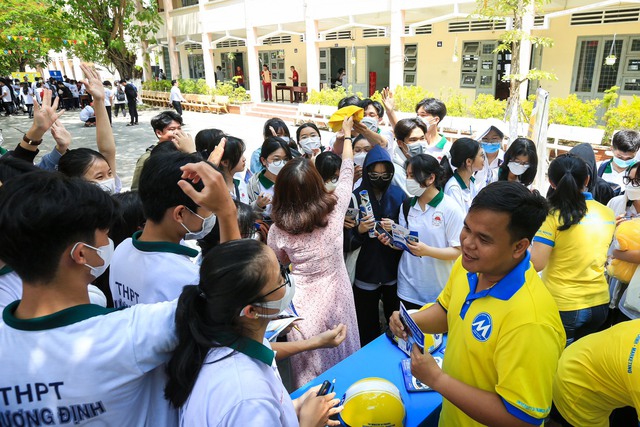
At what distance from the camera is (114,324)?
119cm

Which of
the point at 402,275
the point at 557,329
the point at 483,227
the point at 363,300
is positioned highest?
the point at 483,227

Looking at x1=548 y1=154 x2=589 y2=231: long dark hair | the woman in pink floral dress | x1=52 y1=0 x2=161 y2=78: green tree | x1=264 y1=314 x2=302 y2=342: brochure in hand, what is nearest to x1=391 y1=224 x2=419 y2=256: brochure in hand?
the woman in pink floral dress

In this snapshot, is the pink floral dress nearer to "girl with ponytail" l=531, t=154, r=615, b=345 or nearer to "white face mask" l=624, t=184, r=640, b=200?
"girl with ponytail" l=531, t=154, r=615, b=345

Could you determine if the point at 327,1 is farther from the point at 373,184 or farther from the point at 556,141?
the point at 373,184

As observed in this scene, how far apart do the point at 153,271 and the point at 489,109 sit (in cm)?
1062

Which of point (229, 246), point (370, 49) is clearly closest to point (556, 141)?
point (229, 246)

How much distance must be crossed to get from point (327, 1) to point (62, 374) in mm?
16602

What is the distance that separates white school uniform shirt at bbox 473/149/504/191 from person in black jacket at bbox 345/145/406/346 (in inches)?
42.7

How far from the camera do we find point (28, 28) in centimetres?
2156

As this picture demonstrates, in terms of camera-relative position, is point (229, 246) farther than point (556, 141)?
No

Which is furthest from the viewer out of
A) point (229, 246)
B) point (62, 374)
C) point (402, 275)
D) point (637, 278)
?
point (402, 275)

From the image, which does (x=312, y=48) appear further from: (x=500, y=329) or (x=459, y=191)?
(x=500, y=329)

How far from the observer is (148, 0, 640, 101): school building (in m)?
11.3

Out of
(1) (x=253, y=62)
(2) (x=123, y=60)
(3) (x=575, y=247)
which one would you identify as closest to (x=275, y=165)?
(3) (x=575, y=247)
